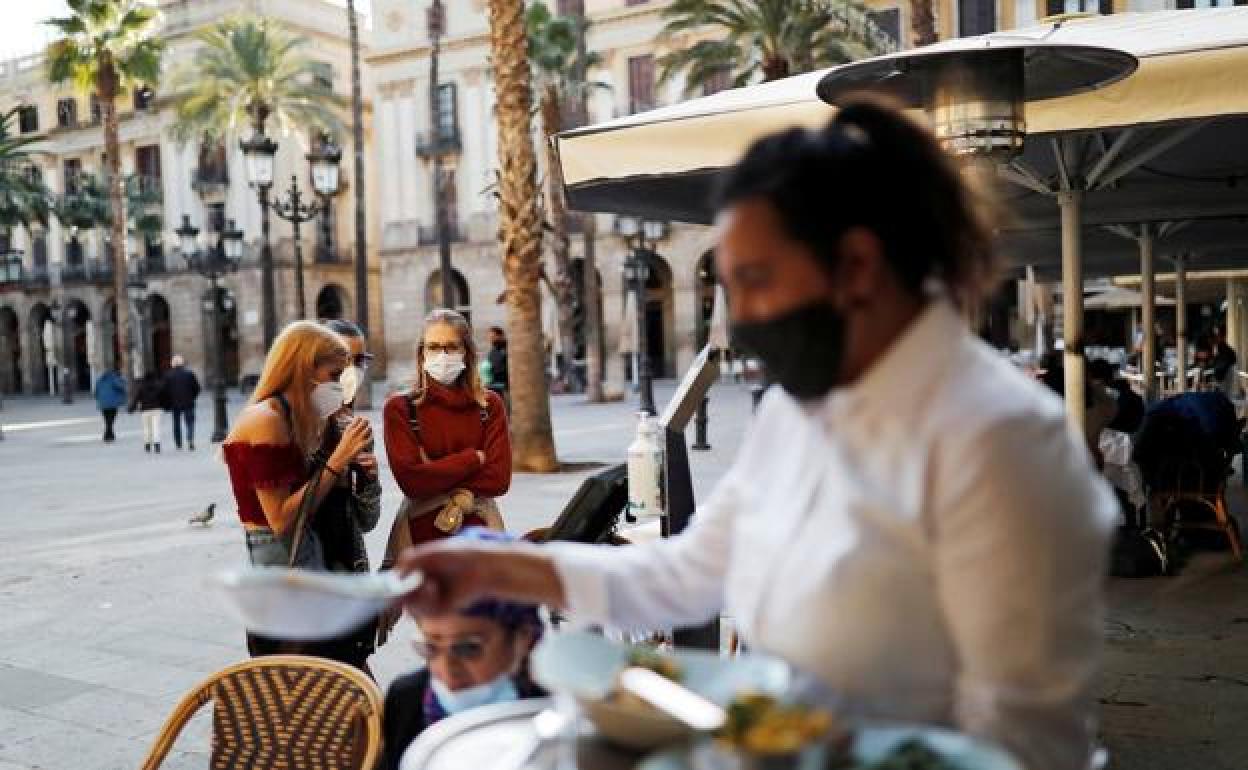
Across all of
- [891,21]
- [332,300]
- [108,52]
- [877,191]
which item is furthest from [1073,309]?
[332,300]

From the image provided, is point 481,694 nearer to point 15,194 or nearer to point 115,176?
point 115,176

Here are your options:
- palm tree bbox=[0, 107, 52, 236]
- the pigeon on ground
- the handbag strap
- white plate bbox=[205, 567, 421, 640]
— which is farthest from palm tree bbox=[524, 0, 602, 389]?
white plate bbox=[205, 567, 421, 640]

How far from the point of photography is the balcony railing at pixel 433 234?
44438 millimetres

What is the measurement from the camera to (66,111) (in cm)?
5462

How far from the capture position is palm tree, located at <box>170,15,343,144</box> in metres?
35.9

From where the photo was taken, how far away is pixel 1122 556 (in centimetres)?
679

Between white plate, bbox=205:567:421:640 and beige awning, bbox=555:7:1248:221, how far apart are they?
2033 millimetres

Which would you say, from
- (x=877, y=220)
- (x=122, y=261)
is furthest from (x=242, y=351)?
(x=877, y=220)

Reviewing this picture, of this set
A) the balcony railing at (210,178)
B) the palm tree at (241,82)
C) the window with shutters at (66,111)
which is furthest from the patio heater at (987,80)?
the window with shutters at (66,111)

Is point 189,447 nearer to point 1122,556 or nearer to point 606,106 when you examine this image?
point 1122,556

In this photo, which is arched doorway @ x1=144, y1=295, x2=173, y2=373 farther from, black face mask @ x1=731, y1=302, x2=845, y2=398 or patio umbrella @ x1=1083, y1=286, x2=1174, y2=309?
black face mask @ x1=731, y1=302, x2=845, y2=398

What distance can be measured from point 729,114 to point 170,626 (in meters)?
4.45

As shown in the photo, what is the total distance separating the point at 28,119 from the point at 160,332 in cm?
1307

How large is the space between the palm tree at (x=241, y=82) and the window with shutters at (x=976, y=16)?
68.0ft
